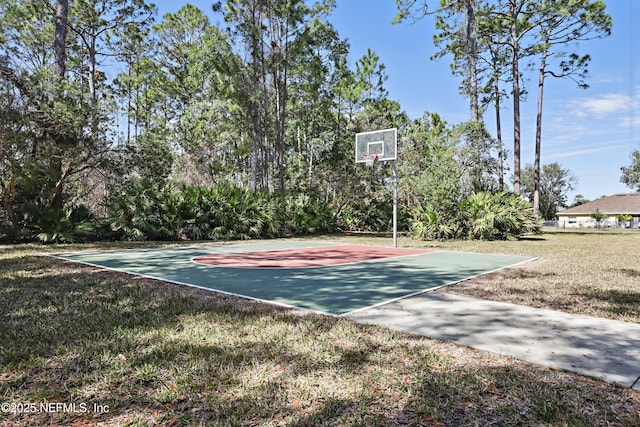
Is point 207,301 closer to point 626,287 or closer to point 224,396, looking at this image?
point 224,396

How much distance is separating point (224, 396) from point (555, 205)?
64.4 metres

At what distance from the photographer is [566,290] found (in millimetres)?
4570

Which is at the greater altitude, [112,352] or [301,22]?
[301,22]

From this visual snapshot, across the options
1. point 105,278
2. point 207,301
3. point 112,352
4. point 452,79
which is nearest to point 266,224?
point 105,278

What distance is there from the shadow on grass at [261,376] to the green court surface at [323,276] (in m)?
0.93

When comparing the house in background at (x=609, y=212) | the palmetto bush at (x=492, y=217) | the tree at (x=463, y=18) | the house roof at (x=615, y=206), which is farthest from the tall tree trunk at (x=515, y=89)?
the house roof at (x=615, y=206)

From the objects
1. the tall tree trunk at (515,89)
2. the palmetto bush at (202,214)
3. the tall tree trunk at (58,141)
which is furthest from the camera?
the tall tree trunk at (515,89)

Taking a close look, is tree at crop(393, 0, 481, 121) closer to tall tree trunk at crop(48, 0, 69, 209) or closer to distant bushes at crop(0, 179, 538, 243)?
distant bushes at crop(0, 179, 538, 243)

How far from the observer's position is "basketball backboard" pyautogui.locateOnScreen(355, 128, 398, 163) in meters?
11.3

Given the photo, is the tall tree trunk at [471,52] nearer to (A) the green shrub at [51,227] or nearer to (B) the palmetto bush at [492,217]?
(B) the palmetto bush at [492,217]

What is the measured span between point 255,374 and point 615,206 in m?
51.5

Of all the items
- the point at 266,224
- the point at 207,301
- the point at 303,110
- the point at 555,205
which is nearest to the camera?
the point at 207,301

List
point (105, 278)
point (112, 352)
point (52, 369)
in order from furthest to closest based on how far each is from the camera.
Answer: point (105, 278), point (112, 352), point (52, 369)

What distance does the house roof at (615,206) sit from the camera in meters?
40.2
